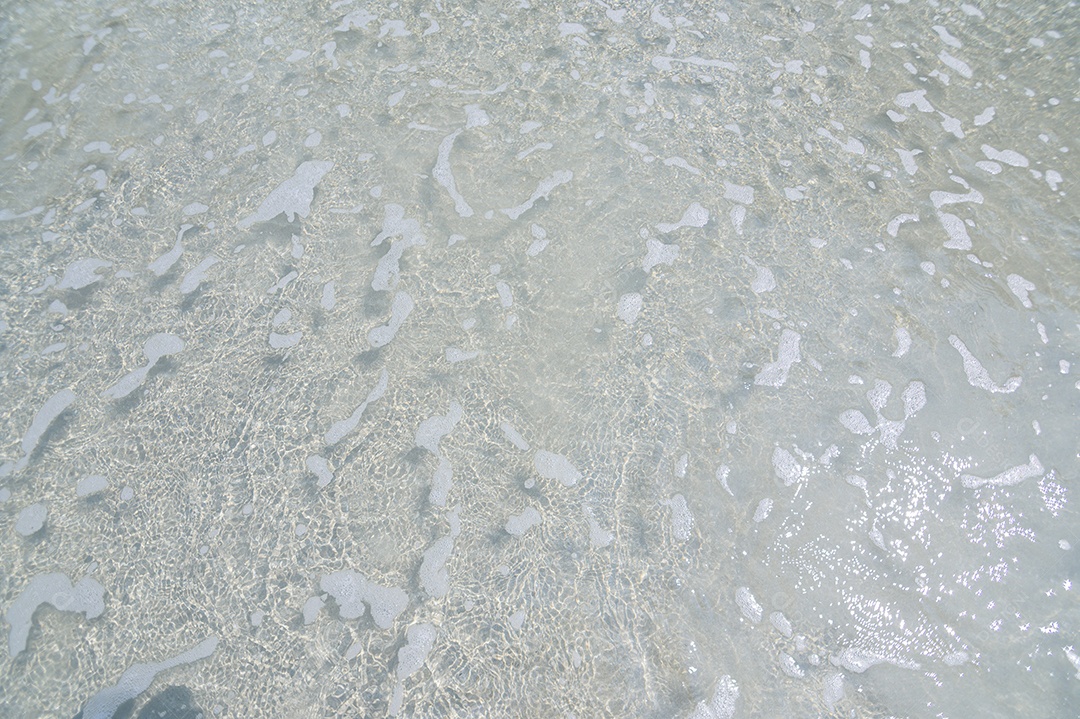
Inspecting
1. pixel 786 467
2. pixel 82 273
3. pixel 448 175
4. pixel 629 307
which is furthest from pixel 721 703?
pixel 82 273

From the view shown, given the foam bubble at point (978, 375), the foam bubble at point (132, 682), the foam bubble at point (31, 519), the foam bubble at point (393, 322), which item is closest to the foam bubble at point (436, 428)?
the foam bubble at point (393, 322)

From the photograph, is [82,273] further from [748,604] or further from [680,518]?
[748,604]

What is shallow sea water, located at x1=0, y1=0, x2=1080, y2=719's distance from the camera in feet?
5.88

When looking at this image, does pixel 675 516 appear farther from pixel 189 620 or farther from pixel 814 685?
pixel 189 620

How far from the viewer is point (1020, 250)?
7.54 feet

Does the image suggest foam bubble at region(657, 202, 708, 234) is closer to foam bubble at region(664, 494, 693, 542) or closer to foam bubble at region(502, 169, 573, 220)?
foam bubble at region(502, 169, 573, 220)

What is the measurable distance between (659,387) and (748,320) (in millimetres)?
359

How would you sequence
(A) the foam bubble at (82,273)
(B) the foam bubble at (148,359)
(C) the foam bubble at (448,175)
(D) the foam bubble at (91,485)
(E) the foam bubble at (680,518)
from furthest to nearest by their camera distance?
(C) the foam bubble at (448,175) < (A) the foam bubble at (82,273) < (B) the foam bubble at (148,359) < (D) the foam bubble at (91,485) < (E) the foam bubble at (680,518)

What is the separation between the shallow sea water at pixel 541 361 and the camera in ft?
5.88

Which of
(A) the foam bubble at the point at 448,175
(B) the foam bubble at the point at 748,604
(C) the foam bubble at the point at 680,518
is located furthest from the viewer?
(A) the foam bubble at the point at 448,175

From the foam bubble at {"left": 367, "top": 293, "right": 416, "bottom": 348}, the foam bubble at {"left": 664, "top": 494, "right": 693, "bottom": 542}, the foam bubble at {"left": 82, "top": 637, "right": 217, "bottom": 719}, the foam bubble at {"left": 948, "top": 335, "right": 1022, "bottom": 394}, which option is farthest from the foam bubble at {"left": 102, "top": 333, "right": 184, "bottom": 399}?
the foam bubble at {"left": 948, "top": 335, "right": 1022, "bottom": 394}

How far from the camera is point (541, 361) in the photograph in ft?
7.18

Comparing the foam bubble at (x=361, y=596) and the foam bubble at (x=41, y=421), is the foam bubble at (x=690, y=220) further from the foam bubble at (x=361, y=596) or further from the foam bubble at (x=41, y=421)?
the foam bubble at (x=41, y=421)

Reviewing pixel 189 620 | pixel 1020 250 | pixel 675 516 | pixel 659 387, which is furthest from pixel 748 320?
pixel 189 620
